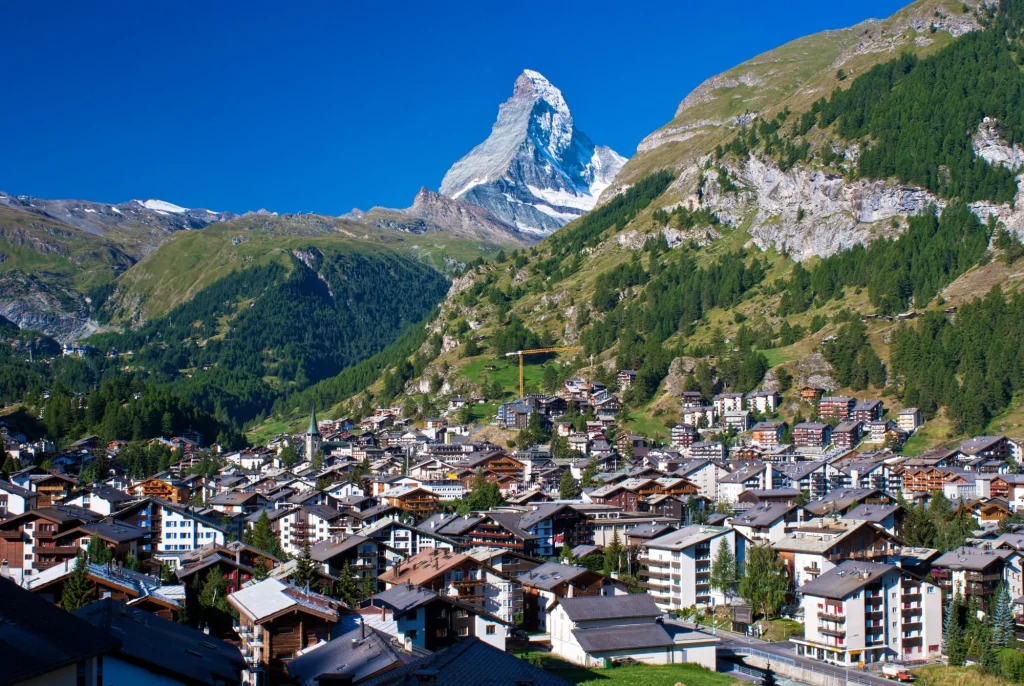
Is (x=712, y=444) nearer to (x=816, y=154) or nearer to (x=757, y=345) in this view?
(x=757, y=345)

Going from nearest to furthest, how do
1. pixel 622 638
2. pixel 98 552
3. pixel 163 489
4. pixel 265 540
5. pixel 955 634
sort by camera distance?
pixel 622 638 < pixel 955 634 < pixel 98 552 < pixel 265 540 < pixel 163 489

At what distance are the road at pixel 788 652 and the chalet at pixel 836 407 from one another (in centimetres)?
7209

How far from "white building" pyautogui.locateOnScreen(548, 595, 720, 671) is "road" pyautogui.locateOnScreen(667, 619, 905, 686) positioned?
4415 mm

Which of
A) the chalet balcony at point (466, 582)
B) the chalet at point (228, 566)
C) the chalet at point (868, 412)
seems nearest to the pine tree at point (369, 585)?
the chalet balcony at point (466, 582)

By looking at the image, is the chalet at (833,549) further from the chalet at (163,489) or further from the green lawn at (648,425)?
the green lawn at (648,425)

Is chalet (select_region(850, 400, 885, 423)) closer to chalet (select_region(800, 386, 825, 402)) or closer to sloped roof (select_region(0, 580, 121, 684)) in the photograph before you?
chalet (select_region(800, 386, 825, 402))

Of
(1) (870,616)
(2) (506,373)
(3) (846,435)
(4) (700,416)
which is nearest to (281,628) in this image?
(1) (870,616)

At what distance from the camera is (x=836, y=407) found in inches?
5128

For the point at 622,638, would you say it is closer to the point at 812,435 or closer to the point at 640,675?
the point at 640,675

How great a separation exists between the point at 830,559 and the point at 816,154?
466 feet

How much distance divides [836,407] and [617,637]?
85.6m

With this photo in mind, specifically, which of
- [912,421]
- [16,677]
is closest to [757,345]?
[912,421]

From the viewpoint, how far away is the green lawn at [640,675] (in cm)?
4534

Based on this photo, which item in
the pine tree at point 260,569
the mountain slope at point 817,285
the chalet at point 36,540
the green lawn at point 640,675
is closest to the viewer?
the green lawn at point 640,675
